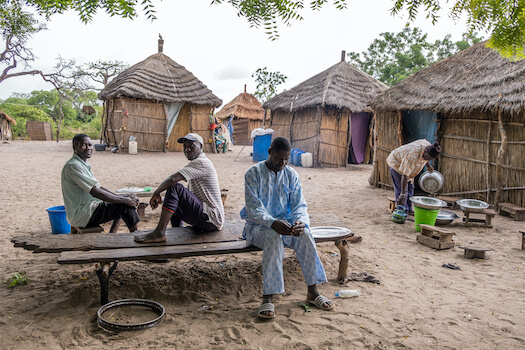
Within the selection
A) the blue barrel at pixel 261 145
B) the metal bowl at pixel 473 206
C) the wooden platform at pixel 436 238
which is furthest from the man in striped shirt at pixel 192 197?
the blue barrel at pixel 261 145

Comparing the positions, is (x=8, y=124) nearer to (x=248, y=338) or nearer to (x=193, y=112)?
(x=193, y=112)

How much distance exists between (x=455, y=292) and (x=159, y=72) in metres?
16.3

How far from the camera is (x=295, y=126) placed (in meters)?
15.2

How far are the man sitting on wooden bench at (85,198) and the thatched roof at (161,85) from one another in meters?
12.3

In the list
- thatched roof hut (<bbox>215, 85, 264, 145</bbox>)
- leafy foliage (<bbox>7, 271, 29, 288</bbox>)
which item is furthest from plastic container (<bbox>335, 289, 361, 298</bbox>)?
thatched roof hut (<bbox>215, 85, 264, 145</bbox>)

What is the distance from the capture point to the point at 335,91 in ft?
45.2

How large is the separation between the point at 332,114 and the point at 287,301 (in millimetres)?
11574

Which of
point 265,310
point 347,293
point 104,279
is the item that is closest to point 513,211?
point 347,293

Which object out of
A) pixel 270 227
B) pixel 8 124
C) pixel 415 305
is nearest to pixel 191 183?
pixel 270 227

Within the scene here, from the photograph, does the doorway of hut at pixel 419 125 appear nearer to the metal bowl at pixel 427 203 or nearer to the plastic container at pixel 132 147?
the metal bowl at pixel 427 203

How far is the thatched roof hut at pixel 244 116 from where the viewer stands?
25500 millimetres

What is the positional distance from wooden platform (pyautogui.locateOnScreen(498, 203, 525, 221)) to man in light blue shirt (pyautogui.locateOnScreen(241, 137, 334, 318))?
5195mm

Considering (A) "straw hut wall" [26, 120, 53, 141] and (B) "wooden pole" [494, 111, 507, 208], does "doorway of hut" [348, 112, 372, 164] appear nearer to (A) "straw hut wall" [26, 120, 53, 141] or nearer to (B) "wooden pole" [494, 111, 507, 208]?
(B) "wooden pole" [494, 111, 507, 208]

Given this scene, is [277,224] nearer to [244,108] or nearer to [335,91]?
[335,91]
